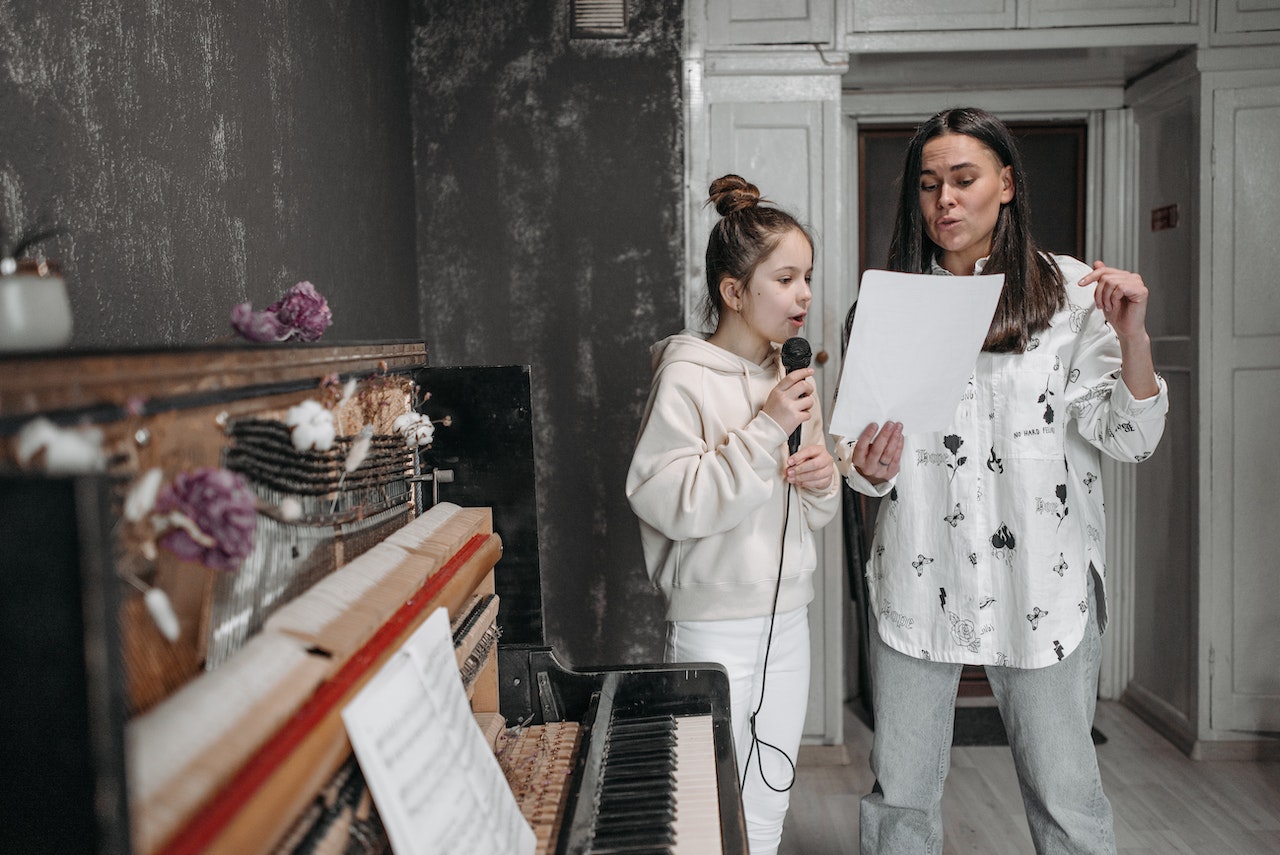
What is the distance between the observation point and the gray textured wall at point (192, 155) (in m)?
1.19

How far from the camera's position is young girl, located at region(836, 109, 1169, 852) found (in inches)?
72.1

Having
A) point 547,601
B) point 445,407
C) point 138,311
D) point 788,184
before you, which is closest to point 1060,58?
point 788,184

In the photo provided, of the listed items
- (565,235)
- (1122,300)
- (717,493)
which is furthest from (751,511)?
(565,235)

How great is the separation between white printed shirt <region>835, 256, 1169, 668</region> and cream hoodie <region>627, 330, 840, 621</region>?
19 cm

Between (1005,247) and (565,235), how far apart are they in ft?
5.22

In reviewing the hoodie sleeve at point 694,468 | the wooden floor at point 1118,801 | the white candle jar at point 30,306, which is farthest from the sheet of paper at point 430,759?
the wooden floor at point 1118,801

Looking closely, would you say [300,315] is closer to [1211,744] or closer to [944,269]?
[944,269]

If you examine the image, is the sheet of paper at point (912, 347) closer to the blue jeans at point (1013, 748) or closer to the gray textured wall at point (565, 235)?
the blue jeans at point (1013, 748)

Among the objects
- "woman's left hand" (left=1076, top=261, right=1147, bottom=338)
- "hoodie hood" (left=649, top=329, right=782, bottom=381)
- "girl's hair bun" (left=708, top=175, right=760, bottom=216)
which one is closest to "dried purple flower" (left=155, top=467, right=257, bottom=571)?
"hoodie hood" (left=649, top=329, right=782, bottom=381)

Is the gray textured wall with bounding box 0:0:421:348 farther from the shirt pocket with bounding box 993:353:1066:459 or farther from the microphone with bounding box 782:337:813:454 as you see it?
the shirt pocket with bounding box 993:353:1066:459

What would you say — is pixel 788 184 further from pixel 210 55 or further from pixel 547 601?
pixel 210 55

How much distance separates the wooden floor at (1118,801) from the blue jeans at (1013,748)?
753 millimetres

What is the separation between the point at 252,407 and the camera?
88cm

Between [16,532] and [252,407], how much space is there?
37 cm
